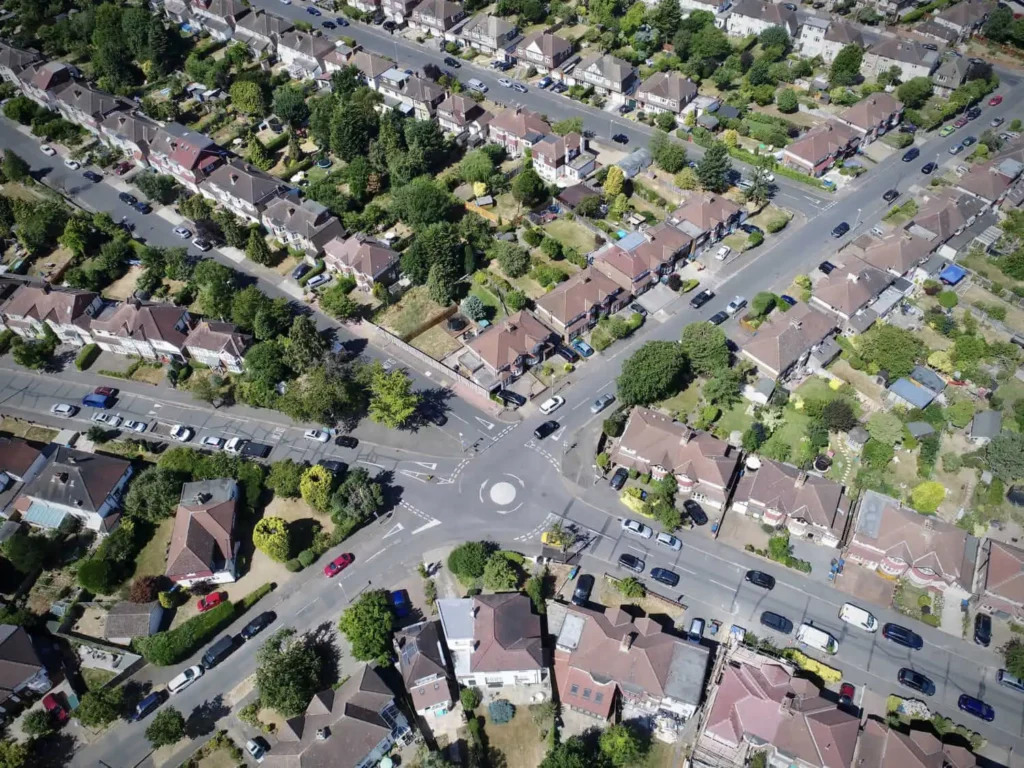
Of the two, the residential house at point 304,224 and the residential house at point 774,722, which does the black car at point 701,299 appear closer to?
the residential house at point 774,722

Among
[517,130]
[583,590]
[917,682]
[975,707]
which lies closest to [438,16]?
[517,130]

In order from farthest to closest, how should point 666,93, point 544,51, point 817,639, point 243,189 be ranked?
point 544,51 → point 666,93 → point 243,189 → point 817,639

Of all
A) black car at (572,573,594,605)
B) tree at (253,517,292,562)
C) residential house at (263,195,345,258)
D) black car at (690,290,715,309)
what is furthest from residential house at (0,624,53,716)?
black car at (690,290,715,309)

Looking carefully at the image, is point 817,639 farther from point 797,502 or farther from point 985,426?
point 985,426

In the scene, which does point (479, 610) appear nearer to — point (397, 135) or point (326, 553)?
point (326, 553)

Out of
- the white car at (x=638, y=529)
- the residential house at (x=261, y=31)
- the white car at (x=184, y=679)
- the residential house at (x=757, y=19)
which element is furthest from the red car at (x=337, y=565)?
the residential house at (x=757, y=19)
